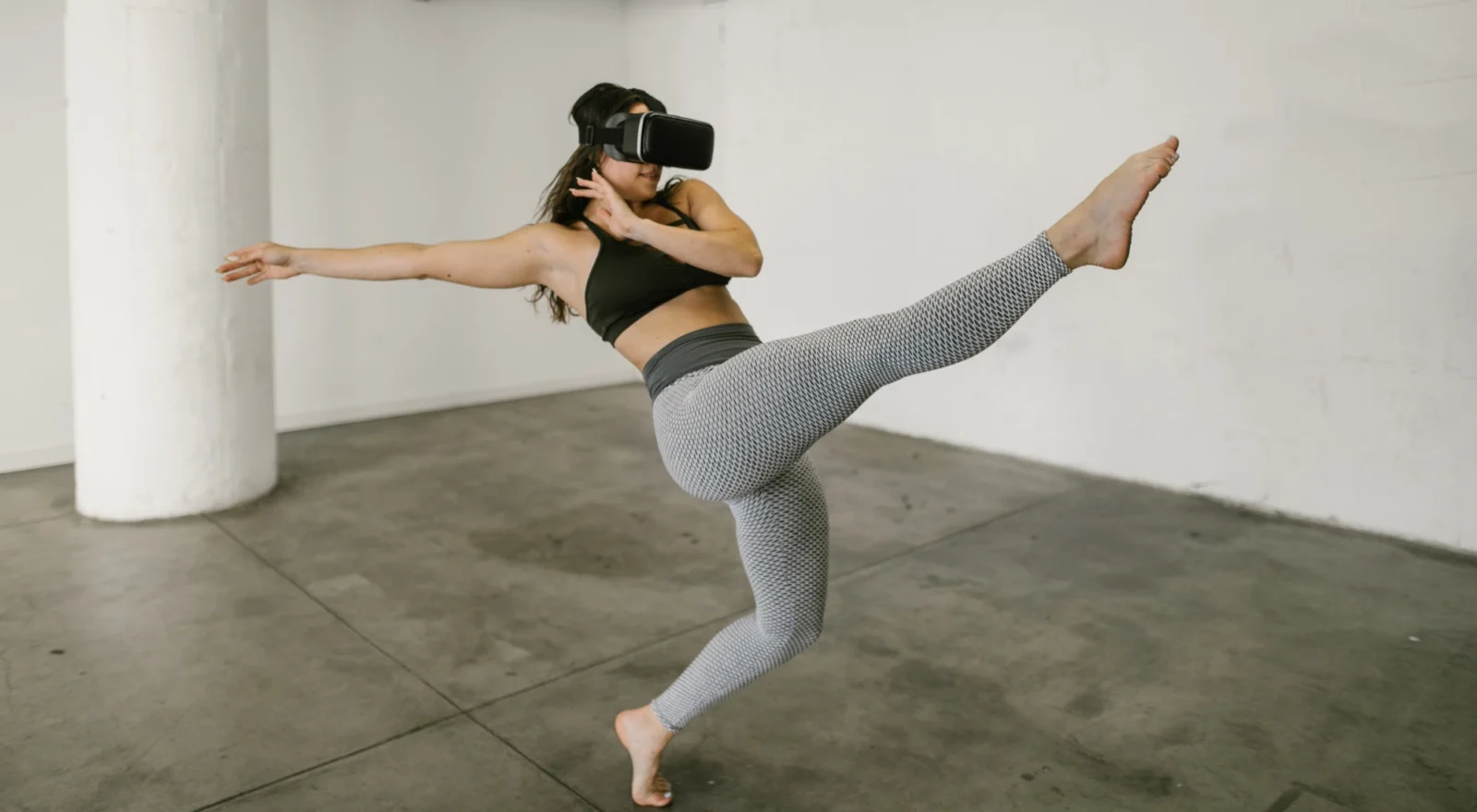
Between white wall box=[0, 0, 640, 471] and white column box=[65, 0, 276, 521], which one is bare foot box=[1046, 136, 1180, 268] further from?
white wall box=[0, 0, 640, 471]

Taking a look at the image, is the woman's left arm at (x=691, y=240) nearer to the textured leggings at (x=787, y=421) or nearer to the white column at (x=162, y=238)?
the textured leggings at (x=787, y=421)

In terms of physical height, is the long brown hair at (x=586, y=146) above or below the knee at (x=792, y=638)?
above

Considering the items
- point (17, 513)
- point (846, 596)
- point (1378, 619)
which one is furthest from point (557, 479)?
point (1378, 619)

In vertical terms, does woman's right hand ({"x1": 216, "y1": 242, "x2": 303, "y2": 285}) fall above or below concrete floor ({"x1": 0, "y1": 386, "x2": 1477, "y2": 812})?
above

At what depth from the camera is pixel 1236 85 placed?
12.9 ft

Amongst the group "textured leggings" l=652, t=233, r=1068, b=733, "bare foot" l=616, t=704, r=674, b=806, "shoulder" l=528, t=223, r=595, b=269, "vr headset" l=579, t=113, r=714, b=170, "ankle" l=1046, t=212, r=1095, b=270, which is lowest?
"bare foot" l=616, t=704, r=674, b=806

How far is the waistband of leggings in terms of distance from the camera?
191 cm

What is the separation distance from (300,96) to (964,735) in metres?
4.38

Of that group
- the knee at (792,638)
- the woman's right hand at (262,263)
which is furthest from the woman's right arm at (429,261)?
the knee at (792,638)

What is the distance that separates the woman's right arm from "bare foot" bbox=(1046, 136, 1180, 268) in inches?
38.8

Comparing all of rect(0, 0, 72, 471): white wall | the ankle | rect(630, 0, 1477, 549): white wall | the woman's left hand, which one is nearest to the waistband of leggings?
the woman's left hand

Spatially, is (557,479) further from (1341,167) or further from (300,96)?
(1341,167)

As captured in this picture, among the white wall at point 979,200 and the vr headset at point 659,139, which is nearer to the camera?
the vr headset at point 659,139

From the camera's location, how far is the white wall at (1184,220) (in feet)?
11.8
